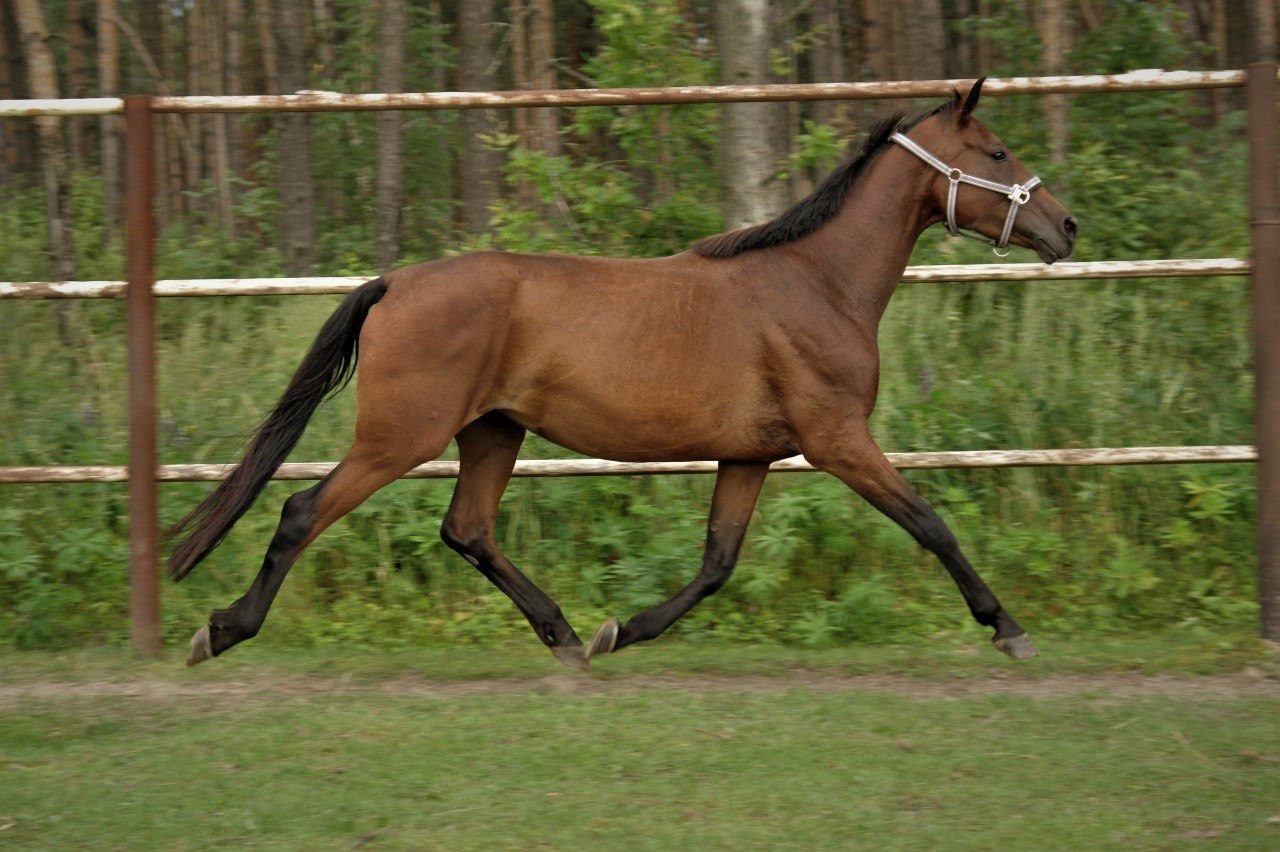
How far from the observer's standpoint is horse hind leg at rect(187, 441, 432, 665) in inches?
171

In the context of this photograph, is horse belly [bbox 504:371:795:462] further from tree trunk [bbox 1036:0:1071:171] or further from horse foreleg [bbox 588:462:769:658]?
tree trunk [bbox 1036:0:1071:171]

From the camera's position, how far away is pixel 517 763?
370cm

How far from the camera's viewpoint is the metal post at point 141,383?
503 cm

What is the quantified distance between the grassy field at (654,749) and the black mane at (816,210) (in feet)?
5.26

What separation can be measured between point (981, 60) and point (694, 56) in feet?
40.5

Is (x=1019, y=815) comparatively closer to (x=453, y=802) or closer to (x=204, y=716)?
(x=453, y=802)

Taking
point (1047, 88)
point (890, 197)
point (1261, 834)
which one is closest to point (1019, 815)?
point (1261, 834)

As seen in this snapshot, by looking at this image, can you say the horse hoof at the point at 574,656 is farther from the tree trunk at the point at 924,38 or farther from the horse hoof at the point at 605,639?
the tree trunk at the point at 924,38

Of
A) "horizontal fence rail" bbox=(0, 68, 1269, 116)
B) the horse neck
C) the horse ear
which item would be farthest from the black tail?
the horse ear

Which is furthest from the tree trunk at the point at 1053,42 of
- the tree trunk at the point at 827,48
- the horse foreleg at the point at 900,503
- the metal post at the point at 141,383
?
the metal post at the point at 141,383

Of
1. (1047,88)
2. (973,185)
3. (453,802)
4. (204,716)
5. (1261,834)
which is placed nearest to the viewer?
(1261,834)

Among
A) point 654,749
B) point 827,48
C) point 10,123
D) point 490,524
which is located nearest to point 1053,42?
point 827,48

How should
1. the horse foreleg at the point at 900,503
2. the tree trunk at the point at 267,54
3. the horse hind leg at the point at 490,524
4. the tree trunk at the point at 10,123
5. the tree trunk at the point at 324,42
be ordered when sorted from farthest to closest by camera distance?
the tree trunk at the point at 267,54 → the tree trunk at the point at 324,42 → the tree trunk at the point at 10,123 → the horse hind leg at the point at 490,524 → the horse foreleg at the point at 900,503

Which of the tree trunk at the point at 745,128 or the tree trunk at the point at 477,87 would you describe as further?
the tree trunk at the point at 477,87
